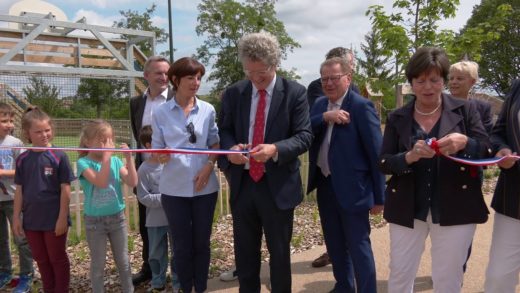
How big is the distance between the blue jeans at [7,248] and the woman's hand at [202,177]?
1.85 meters

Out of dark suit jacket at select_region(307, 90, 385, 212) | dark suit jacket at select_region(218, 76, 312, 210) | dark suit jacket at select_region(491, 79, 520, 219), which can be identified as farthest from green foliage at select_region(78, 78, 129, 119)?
dark suit jacket at select_region(491, 79, 520, 219)

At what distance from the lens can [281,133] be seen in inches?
118

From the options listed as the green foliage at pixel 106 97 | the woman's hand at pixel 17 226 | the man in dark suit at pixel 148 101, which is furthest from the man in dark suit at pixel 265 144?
the green foliage at pixel 106 97

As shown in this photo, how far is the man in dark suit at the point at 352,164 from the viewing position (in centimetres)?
309

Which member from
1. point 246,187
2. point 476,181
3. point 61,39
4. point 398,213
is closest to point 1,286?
point 246,187

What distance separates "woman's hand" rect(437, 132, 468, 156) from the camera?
7.52 ft

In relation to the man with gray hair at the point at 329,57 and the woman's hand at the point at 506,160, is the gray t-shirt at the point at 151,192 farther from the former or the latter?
the woman's hand at the point at 506,160

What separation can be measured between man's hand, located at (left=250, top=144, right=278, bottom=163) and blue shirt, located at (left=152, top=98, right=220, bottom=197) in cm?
66

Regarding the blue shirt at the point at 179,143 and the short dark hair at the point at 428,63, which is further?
the blue shirt at the point at 179,143

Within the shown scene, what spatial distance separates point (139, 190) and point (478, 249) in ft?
12.2

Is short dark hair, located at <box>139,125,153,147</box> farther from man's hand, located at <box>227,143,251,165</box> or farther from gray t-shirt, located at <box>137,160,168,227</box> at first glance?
man's hand, located at <box>227,143,251,165</box>

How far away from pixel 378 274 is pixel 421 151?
2.29 meters

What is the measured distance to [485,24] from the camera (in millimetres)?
7715

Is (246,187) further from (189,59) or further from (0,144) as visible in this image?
(0,144)
